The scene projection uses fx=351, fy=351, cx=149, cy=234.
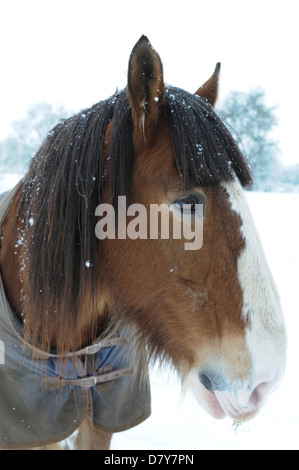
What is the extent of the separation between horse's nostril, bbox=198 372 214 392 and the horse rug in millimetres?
310

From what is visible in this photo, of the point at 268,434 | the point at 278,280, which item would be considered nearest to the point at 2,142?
the point at 278,280

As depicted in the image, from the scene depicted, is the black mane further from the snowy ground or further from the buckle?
the snowy ground

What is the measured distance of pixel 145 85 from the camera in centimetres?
110

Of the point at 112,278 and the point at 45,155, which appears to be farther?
the point at 45,155

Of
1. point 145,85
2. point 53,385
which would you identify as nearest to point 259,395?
point 53,385

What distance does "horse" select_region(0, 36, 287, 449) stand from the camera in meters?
1.08

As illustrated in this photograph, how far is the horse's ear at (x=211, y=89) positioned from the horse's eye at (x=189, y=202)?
0.63 meters

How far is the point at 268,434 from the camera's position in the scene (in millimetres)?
2514

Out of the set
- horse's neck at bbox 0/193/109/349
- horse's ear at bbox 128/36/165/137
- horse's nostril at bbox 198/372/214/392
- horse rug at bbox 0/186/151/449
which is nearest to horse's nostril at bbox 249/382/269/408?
horse's nostril at bbox 198/372/214/392

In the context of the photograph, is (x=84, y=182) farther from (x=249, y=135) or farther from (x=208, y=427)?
(x=249, y=135)

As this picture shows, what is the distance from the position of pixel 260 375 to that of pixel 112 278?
58 cm
